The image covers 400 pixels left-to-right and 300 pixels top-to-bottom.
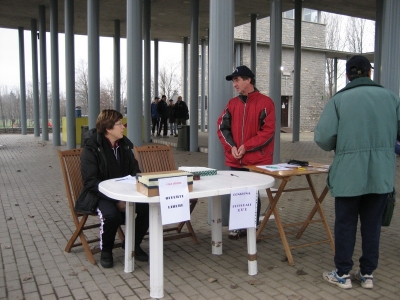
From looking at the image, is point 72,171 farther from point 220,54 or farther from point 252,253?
point 220,54

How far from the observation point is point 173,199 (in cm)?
309

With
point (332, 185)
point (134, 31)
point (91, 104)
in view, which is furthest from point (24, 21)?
point (332, 185)

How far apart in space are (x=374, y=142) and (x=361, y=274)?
3.60ft

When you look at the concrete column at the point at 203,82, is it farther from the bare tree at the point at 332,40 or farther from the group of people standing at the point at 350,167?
the group of people standing at the point at 350,167

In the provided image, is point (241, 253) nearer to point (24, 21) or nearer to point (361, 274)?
point (361, 274)

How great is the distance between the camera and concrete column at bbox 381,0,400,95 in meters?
5.64

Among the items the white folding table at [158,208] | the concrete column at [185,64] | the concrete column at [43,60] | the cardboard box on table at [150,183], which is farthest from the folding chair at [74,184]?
the concrete column at [185,64]

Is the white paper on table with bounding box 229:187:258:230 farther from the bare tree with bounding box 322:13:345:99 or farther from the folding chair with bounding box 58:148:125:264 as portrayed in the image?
the bare tree with bounding box 322:13:345:99

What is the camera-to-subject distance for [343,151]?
3150mm

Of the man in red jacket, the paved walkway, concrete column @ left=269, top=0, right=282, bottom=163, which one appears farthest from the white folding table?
concrete column @ left=269, top=0, right=282, bottom=163

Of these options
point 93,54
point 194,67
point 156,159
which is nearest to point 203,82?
point 194,67

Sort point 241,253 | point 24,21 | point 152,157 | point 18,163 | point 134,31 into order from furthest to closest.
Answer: point 24,21
point 18,163
point 134,31
point 152,157
point 241,253

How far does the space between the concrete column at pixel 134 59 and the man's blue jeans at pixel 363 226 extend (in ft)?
19.4

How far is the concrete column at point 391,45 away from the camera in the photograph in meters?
5.64
